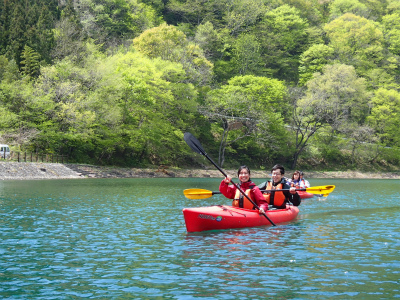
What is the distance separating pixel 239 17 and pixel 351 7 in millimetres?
35670

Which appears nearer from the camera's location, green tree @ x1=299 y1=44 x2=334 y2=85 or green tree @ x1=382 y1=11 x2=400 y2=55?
green tree @ x1=299 y1=44 x2=334 y2=85

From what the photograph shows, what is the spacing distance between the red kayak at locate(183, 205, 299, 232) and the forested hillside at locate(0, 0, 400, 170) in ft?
104

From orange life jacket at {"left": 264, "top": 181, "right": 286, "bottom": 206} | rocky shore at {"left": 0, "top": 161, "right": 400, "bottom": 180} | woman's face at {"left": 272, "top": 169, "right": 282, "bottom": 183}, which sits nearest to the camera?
woman's face at {"left": 272, "top": 169, "right": 282, "bottom": 183}

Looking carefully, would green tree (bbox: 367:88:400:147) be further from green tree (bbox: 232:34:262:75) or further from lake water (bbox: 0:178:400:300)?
lake water (bbox: 0:178:400:300)

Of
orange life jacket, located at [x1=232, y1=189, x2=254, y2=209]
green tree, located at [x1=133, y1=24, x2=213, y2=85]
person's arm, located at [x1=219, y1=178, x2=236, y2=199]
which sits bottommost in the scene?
orange life jacket, located at [x1=232, y1=189, x2=254, y2=209]

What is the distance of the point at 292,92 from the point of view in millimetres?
69750

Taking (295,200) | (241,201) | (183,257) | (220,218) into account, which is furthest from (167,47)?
(183,257)

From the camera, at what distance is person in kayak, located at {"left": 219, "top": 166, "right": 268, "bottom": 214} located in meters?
16.0

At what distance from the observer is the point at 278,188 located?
1780 centimetres

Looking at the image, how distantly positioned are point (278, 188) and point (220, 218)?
3414 mm

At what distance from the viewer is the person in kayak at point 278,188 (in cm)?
1738

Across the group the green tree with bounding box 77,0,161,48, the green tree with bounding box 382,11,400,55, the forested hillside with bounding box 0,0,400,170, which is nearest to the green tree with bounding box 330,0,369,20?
the green tree with bounding box 382,11,400,55

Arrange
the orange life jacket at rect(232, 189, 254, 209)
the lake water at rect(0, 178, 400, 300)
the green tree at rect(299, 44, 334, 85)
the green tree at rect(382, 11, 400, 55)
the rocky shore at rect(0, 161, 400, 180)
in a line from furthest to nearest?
1. the green tree at rect(382, 11, 400, 55)
2. the green tree at rect(299, 44, 334, 85)
3. the rocky shore at rect(0, 161, 400, 180)
4. the orange life jacket at rect(232, 189, 254, 209)
5. the lake water at rect(0, 178, 400, 300)

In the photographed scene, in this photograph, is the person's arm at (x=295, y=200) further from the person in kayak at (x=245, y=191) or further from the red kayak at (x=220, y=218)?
the person in kayak at (x=245, y=191)
